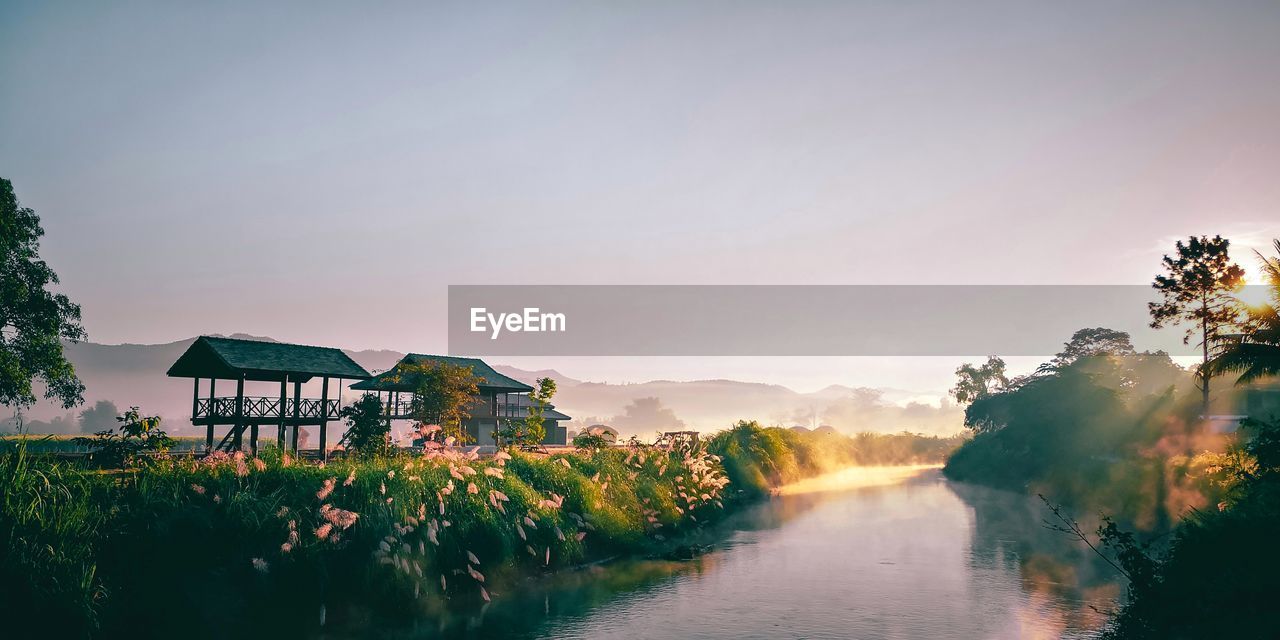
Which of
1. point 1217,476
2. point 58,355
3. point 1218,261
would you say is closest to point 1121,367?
point 1218,261

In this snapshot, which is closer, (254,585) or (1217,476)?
(254,585)

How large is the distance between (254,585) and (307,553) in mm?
1130

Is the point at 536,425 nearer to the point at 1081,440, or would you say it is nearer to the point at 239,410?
the point at 239,410

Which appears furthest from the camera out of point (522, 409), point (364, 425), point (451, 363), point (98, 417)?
point (98, 417)

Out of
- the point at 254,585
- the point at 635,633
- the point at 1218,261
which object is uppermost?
the point at 1218,261

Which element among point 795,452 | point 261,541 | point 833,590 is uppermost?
point 261,541

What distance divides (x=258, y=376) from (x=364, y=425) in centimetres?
1127

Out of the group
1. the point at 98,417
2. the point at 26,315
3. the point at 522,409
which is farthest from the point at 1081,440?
the point at 98,417

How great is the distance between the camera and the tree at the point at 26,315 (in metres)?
37.7

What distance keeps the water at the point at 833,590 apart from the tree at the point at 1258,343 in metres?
6.85

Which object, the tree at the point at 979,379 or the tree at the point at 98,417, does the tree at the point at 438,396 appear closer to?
the tree at the point at 979,379

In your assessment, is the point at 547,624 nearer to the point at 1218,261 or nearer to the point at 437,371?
the point at 437,371

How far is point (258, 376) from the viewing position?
126 feet

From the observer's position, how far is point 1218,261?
40.7 metres
